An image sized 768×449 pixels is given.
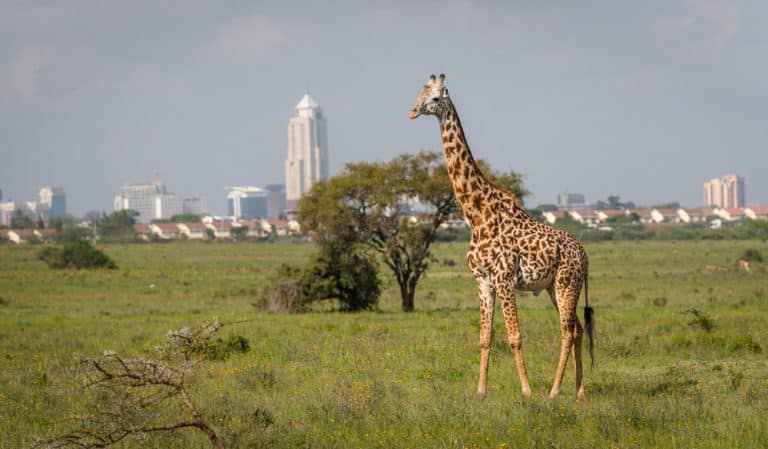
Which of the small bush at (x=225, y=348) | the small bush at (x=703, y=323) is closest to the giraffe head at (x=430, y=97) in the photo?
the small bush at (x=225, y=348)

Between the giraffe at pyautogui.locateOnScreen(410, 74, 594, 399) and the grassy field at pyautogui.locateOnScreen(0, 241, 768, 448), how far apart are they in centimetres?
77

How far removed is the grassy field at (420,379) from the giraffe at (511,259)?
2.52 feet

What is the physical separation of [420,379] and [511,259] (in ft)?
10.1

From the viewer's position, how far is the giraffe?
50.2ft

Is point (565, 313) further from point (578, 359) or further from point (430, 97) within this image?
point (430, 97)

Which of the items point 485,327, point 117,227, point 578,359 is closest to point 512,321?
point 485,327

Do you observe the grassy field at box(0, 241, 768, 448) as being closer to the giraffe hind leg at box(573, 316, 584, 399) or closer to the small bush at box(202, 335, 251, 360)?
the giraffe hind leg at box(573, 316, 584, 399)

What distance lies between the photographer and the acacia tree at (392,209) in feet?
117

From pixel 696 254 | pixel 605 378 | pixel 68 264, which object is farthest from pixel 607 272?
pixel 605 378

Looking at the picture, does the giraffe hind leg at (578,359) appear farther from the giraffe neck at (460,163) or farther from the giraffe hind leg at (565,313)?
the giraffe neck at (460,163)

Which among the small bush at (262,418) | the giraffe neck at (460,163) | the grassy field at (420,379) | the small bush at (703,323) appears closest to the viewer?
the grassy field at (420,379)

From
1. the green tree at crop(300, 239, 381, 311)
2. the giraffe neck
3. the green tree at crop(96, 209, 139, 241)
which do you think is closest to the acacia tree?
the green tree at crop(300, 239, 381, 311)

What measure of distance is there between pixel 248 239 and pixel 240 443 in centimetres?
15381

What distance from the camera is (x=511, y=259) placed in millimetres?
15250
